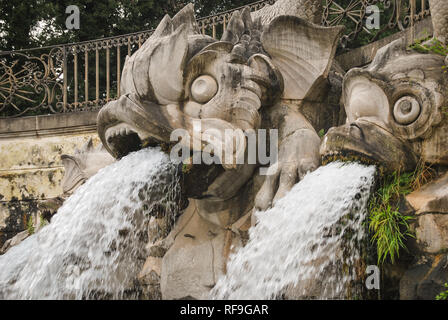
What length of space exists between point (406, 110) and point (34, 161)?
5674mm

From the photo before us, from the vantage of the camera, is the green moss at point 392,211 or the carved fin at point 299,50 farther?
the carved fin at point 299,50

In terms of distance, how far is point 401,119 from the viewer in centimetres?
349

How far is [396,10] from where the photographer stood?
5.98 meters

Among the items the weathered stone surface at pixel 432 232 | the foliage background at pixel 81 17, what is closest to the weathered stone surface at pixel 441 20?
the weathered stone surface at pixel 432 232

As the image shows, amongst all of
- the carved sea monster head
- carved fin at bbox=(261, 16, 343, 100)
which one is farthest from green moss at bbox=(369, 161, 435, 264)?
carved fin at bbox=(261, 16, 343, 100)

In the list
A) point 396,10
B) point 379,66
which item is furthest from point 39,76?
point 379,66

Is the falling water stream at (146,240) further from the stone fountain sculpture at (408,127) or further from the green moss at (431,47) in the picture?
the green moss at (431,47)

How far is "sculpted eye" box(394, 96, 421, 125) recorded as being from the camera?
345 cm

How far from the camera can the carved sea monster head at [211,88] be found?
4008mm

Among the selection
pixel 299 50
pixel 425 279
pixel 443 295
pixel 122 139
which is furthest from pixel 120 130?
pixel 443 295

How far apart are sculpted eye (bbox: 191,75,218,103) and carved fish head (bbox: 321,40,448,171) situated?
84 cm

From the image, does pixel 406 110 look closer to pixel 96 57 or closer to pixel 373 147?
pixel 373 147

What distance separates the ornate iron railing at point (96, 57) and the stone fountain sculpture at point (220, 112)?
1.69 m

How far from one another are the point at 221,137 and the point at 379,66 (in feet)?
3.15
